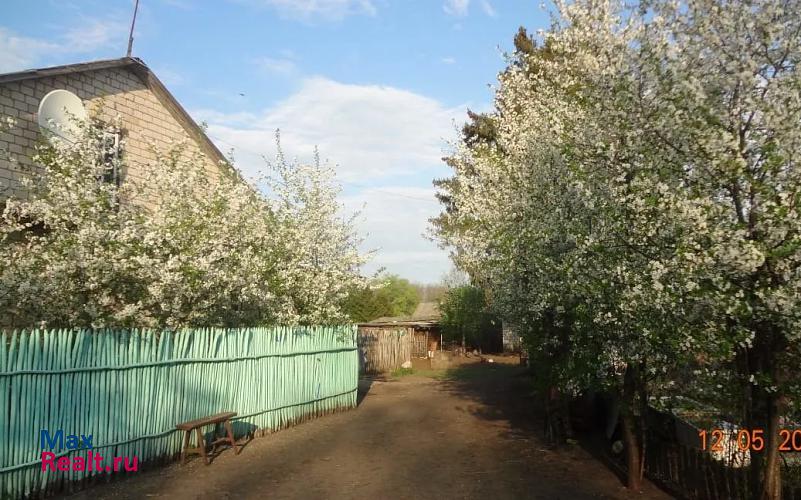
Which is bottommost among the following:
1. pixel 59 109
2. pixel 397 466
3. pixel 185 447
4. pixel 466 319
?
pixel 397 466

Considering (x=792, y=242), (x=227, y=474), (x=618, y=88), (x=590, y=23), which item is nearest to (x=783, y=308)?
(x=792, y=242)

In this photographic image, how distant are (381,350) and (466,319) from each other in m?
8.27

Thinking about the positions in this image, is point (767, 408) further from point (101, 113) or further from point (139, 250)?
point (101, 113)

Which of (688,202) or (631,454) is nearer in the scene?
(688,202)

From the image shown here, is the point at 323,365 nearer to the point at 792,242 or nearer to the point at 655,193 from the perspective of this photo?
the point at 655,193

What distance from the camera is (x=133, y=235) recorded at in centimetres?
1027

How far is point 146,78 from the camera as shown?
1798 cm
